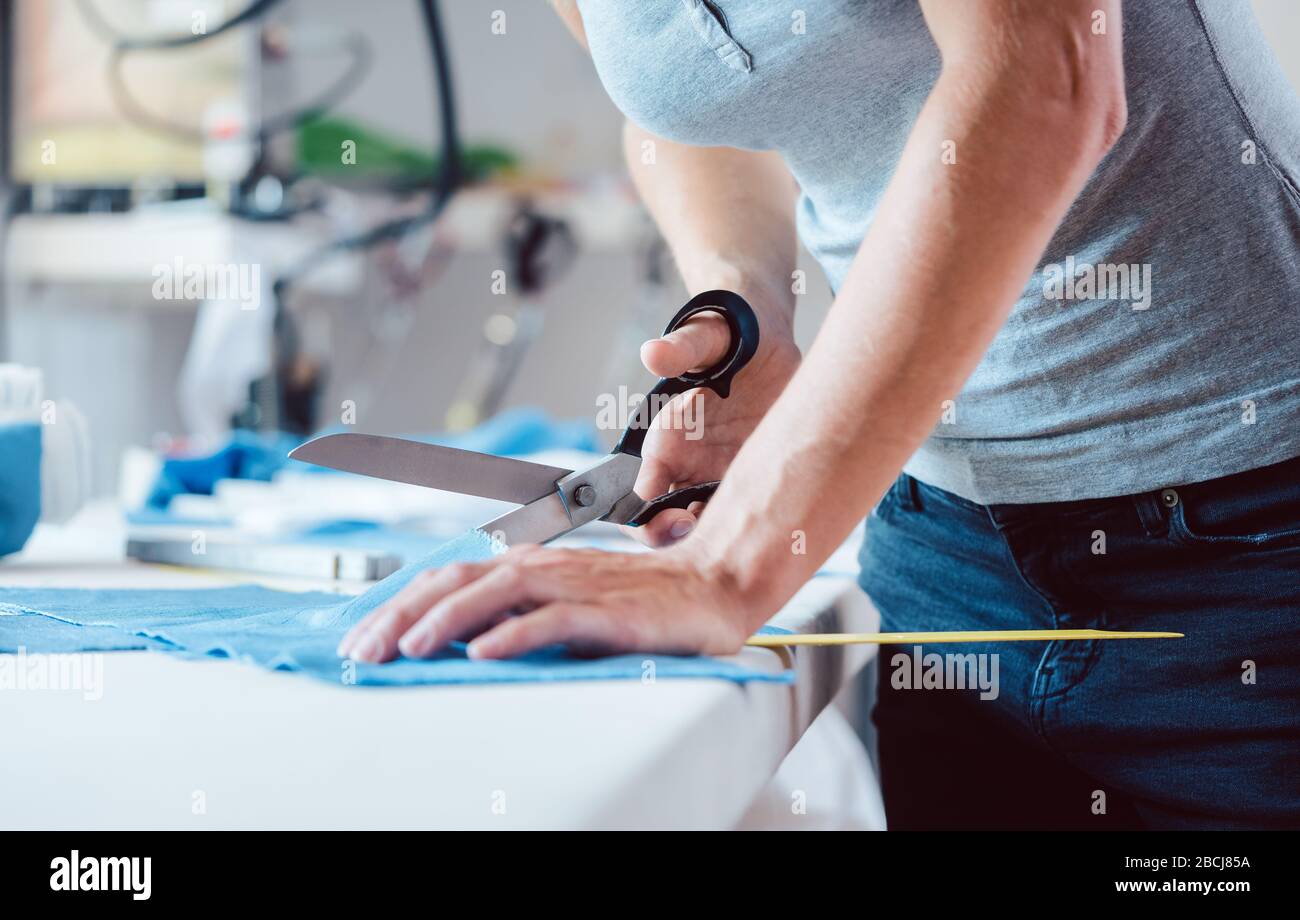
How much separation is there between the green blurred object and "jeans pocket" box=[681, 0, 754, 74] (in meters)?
1.97

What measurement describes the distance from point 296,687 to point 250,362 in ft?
5.42

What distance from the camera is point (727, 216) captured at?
2.59 ft

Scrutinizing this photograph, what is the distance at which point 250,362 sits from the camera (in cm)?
197

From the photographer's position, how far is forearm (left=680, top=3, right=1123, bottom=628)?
0.43 m

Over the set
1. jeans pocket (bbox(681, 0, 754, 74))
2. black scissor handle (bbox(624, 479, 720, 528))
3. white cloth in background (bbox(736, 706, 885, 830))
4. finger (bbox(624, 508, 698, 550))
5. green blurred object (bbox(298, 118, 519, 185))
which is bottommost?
white cloth in background (bbox(736, 706, 885, 830))

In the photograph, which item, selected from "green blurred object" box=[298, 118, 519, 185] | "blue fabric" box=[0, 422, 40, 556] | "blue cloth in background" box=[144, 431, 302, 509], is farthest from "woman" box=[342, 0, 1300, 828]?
"green blurred object" box=[298, 118, 519, 185]

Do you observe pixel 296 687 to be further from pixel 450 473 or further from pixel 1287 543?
pixel 1287 543

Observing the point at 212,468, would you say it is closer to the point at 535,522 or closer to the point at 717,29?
the point at 535,522

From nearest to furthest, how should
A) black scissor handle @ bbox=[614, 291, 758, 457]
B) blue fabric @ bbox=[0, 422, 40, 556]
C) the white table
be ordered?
the white table < black scissor handle @ bbox=[614, 291, 758, 457] < blue fabric @ bbox=[0, 422, 40, 556]

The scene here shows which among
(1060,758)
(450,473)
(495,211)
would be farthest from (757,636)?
(495,211)

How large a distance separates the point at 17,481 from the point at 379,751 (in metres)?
0.58

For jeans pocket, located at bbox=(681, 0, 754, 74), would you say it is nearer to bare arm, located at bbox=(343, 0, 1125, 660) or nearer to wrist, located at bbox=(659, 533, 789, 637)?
bare arm, located at bbox=(343, 0, 1125, 660)

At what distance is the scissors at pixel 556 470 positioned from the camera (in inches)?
22.0

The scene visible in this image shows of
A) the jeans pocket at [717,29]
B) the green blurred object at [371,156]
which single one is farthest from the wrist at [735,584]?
the green blurred object at [371,156]
